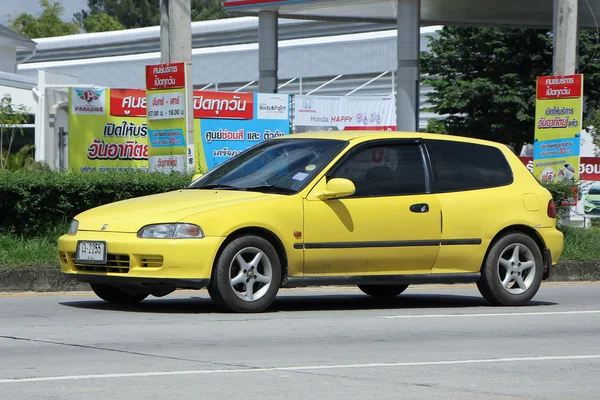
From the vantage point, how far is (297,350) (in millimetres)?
8398

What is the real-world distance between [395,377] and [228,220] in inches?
124

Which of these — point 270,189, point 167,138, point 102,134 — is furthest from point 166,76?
point 102,134

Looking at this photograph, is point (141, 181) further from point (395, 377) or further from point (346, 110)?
point (346, 110)

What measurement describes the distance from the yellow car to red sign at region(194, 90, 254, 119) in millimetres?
15294

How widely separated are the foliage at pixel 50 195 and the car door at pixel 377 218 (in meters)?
4.48

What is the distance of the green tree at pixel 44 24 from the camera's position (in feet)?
318

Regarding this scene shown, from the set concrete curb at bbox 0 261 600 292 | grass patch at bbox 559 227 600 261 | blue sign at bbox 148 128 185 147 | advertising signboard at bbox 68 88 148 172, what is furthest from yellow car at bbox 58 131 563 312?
advertising signboard at bbox 68 88 148 172

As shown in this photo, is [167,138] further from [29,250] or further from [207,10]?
[207,10]

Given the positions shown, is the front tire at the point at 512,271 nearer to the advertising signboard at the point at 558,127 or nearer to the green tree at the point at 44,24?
the advertising signboard at the point at 558,127

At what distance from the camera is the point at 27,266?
12.9 m

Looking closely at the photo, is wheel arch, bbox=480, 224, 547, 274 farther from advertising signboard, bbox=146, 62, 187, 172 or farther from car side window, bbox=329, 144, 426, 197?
advertising signboard, bbox=146, 62, 187, 172

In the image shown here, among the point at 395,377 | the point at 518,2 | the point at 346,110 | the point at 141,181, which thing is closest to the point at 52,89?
the point at 346,110

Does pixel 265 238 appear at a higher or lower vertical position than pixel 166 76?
lower

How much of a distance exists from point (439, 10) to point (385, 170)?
20.3m
